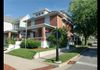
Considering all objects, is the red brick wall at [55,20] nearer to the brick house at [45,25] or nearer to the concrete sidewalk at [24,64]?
the brick house at [45,25]

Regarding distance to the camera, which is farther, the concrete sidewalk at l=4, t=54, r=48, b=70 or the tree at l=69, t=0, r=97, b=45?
the tree at l=69, t=0, r=97, b=45

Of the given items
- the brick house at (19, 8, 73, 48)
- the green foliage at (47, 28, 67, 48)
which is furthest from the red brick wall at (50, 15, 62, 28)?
the green foliage at (47, 28, 67, 48)

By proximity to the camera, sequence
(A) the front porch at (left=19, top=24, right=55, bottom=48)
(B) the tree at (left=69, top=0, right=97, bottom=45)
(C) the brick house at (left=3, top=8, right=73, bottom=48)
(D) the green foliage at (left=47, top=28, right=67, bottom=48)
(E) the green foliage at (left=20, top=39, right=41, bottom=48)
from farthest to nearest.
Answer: (C) the brick house at (left=3, top=8, right=73, bottom=48) < (D) the green foliage at (left=47, top=28, right=67, bottom=48) < (A) the front porch at (left=19, top=24, right=55, bottom=48) < (E) the green foliage at (left=20, top=39, right=41, bottom=48) < (B) the tree at (left=69, top=0, right=97, bottom=45)

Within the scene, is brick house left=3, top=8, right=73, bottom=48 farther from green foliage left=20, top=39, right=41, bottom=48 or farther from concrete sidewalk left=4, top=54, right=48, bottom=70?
concrete sidewalk left=4, top=54, right=48, bottom=70

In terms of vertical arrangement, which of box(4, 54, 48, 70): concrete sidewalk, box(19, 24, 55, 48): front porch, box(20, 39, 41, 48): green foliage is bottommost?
box(4, 54, 48, 70): concrete sidewalk

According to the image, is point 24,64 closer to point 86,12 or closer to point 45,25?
point 86,12

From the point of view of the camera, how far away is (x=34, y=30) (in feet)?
103

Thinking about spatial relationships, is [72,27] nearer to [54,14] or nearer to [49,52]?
[54,14]

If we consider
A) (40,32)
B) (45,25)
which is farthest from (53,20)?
(45,25)


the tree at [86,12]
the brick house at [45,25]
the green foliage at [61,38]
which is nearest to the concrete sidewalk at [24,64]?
the tree at [86,12]

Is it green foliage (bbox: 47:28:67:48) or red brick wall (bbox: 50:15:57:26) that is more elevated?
red brick wall (bbox: 50:15:57:26)

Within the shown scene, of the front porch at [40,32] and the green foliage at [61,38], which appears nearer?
the front porch at [40,32]

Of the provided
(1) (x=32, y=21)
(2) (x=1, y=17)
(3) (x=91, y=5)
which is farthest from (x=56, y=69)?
(1) (x=32, y=21)

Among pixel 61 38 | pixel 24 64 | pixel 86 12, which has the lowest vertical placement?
pixel 24 64
